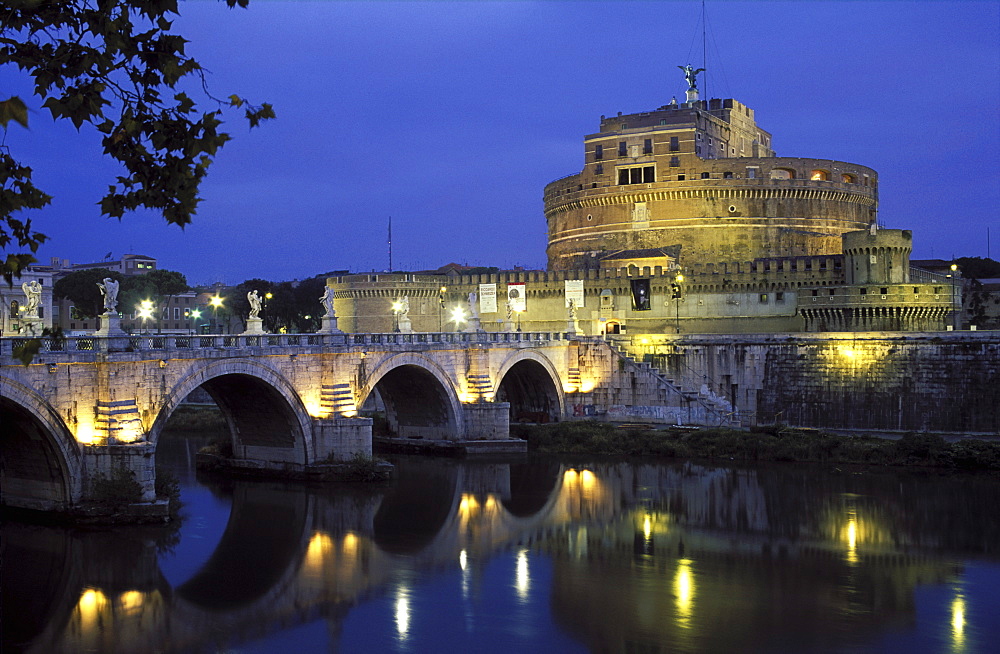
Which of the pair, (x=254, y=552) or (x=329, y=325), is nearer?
(x=254, y=552)

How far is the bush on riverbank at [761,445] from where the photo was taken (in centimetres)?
4050

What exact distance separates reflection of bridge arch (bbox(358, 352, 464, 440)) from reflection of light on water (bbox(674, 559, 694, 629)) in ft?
62.7

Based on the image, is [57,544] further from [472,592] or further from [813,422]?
[813,422]

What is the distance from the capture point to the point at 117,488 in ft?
95.3

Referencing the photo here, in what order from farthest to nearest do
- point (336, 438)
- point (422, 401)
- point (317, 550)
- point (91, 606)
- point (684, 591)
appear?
point (422, 401)
point (336, 438)
point (317, 550)
point (684, 591)
point (91, 606)

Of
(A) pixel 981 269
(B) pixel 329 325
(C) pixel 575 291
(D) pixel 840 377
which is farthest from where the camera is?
(A) pixel 981 269

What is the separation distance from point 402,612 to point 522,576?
4.48m

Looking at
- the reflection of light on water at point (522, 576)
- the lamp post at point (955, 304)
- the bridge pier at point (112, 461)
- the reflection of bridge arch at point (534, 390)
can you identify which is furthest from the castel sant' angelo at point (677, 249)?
the bridge pier at point (112, 461)

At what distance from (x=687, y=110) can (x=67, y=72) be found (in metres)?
71.9

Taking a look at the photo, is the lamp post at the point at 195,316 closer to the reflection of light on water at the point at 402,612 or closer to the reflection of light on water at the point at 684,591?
the reflection of light on water at the point at 402,612

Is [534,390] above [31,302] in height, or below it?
below

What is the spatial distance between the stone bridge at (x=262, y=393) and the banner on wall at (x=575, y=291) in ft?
32.1

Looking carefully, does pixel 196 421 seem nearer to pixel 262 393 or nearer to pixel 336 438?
pixel 262 393

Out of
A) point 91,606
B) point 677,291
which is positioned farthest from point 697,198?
point 91,606
